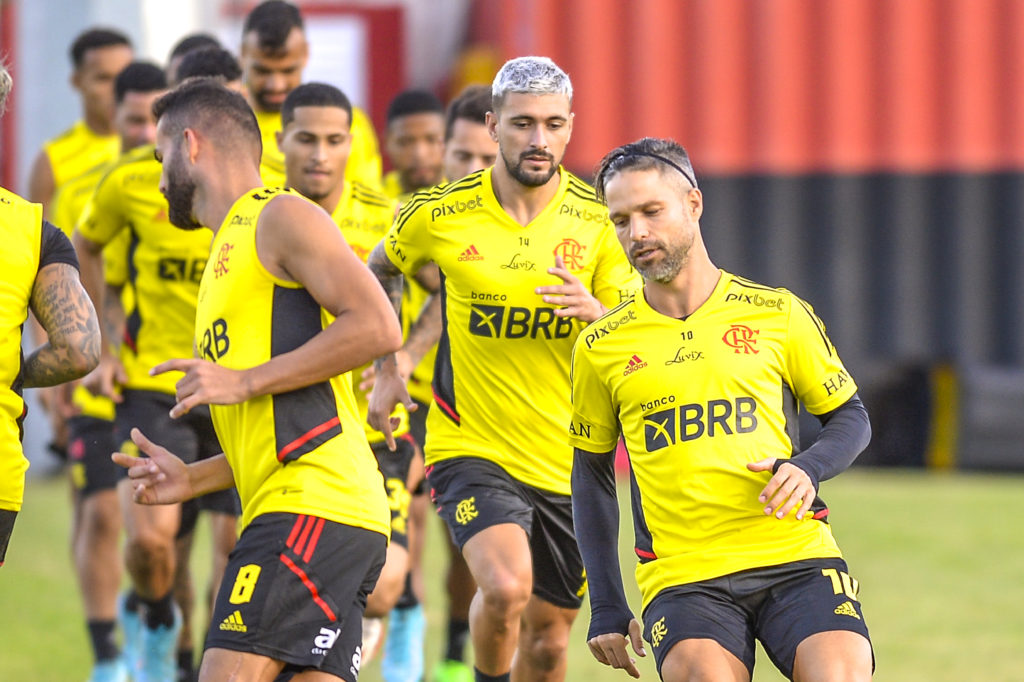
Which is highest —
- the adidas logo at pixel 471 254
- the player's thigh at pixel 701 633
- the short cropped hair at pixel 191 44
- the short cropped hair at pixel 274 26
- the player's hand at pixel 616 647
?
the short cropped hair at pixel 274 26

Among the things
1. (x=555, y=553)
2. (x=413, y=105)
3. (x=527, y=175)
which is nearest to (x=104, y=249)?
(x=413, y=105)

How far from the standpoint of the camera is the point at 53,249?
4730mm

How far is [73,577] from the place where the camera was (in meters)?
11.6

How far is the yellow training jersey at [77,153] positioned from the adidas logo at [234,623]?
5171mm

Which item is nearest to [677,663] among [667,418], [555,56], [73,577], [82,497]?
[667,418]

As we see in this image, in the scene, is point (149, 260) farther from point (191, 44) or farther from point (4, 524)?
point (4, 524)

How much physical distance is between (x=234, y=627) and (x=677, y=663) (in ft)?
4.18

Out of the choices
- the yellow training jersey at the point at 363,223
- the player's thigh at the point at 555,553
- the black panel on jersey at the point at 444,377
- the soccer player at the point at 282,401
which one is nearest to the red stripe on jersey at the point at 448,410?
the black panel on jersey at the point at 444,377

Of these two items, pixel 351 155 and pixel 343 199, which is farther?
pixel 351 155

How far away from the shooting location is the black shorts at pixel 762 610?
15.0 feet

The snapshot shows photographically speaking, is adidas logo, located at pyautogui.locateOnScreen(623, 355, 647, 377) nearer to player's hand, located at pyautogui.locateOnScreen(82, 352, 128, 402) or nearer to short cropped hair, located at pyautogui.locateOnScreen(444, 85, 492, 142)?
short cropped hair, located at pyautogui.locateOnScreen(444, 85, 492, 142)

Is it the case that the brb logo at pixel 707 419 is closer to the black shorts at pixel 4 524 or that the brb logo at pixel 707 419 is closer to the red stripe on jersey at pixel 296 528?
the red stripe on jersey at pixel 296 528

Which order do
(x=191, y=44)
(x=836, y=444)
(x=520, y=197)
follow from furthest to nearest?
(x=191, y=44) → (x=520, y=197) → (x=836, y=444)

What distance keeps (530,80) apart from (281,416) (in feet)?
6.58
